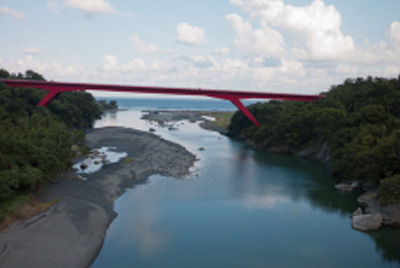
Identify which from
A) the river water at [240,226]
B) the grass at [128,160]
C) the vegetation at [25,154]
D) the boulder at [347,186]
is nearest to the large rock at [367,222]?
the river water at [240,226]

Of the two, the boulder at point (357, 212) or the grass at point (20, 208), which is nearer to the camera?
the grass at point (20, 208)

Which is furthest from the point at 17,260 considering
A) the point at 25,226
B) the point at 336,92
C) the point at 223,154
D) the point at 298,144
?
the point at 336,92

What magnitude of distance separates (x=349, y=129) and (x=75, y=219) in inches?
992

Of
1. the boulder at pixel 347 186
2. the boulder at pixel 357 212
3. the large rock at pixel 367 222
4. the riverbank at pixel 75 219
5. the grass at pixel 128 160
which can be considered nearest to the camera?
the riverbank at pixel 75 219

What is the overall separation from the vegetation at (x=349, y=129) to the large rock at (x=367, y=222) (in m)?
1.35

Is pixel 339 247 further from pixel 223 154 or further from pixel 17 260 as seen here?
pixel 223 154

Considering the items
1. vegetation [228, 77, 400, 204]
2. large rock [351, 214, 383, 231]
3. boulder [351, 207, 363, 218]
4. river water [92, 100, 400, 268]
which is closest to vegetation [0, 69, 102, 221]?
river water [92, 100, 400, 268]

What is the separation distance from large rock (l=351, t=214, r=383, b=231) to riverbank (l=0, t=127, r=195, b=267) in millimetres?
13848

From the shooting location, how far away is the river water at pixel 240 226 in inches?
615

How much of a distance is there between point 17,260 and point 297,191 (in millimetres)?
A: 19676

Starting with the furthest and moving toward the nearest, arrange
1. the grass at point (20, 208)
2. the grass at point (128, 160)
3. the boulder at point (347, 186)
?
1. the grass at point (128, 160)
2. the boulder at point (347, 186)
3. the grass at point (20, 208)

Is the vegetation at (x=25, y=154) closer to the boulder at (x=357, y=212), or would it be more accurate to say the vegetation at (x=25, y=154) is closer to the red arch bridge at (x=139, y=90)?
the red arch bridge at (x=139, y=90)

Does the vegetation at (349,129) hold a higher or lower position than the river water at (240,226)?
higher

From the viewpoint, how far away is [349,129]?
31875mm
